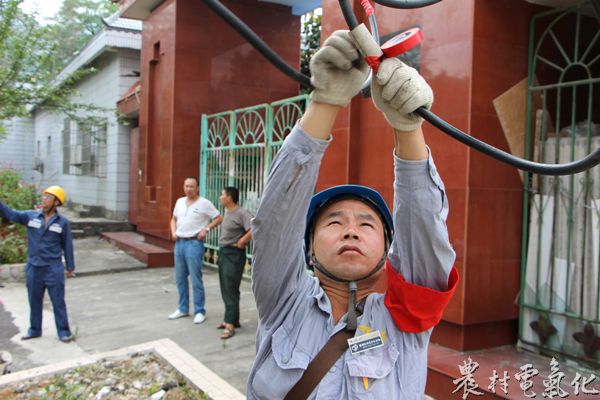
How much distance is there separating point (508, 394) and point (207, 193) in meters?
7.06

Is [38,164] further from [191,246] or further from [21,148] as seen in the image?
[191,246]

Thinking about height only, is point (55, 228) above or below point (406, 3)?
below

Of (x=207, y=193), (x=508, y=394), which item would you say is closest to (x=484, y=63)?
(x=508, y=394)

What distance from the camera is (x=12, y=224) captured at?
10078mm

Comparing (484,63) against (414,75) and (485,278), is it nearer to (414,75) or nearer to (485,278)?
(485,278)

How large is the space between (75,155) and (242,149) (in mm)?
10759

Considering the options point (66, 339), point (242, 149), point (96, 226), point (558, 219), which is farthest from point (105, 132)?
point (558, 219)

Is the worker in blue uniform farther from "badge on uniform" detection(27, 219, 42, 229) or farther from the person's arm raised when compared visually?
the person's arm raised

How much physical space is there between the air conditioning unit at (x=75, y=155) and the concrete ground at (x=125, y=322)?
8352mm

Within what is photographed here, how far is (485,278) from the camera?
423cm

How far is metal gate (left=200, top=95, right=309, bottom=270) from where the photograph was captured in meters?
7.71

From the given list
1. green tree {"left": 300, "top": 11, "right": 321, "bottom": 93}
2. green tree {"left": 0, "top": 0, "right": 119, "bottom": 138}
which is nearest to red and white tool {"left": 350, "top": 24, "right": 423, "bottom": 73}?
green tree {"left": 0, "top": 0, "right": 119, "bottom": 138}

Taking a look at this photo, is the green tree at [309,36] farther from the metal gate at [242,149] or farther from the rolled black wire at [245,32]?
the rolled black wire at [245,32]

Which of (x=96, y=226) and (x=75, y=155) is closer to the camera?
(x=96, y=226)
